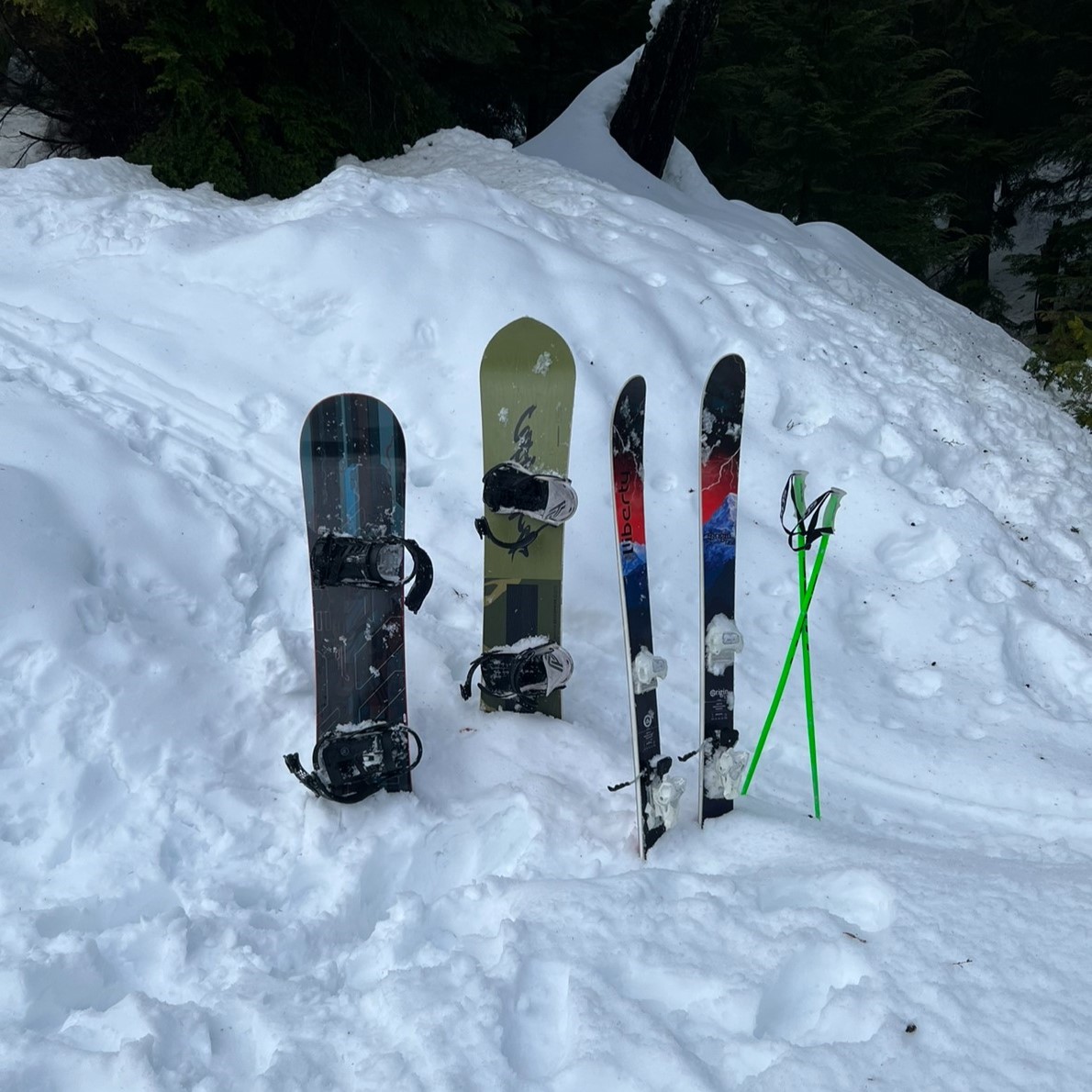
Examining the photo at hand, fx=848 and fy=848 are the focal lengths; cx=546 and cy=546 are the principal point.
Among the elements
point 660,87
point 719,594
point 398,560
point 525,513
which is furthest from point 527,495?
point 660,87

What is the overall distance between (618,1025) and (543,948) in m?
0.29

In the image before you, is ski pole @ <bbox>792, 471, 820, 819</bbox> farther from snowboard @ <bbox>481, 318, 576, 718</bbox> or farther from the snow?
snowboard @ <bbox>481, 318, 576, 718</bbox>

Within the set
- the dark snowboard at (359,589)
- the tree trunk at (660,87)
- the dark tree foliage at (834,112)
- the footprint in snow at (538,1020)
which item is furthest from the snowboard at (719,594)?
the dark tree foliage at (834,112)

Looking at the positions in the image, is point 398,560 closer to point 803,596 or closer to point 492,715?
point 492,715

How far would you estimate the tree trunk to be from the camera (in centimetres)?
894

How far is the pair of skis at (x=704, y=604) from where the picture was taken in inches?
107

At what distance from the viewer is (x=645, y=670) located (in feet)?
8.95

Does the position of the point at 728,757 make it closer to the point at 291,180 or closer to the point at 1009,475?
the point at 1009,475

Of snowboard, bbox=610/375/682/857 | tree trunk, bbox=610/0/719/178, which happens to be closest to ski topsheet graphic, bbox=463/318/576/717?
snowboard, bbox=610/375/682/857

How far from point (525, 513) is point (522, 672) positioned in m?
0.59

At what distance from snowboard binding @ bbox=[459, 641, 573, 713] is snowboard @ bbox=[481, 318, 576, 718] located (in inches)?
2.8

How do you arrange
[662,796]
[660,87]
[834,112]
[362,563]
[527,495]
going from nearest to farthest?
[662,796]
[362,563]
[527,495]
[660,87]
[834,112]

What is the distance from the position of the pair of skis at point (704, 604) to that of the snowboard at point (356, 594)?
71 centimetres

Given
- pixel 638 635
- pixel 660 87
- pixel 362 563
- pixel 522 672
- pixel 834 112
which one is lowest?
pixel 522 672
